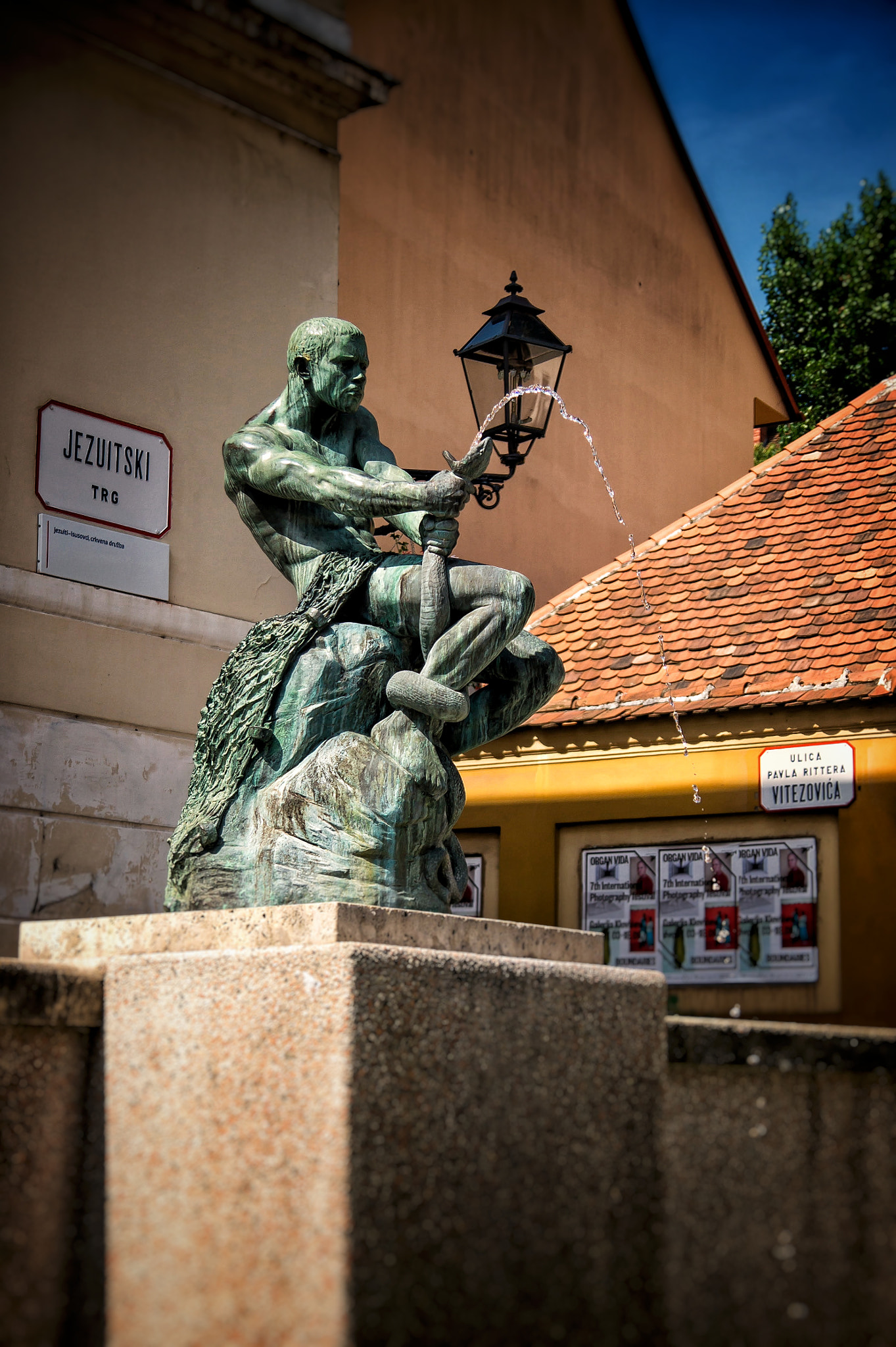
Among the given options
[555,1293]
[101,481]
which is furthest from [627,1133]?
[101,481]

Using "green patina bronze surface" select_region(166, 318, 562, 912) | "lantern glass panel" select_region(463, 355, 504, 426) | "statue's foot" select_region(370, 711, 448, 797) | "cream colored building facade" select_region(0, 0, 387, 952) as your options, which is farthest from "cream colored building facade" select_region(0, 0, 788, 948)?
"statue's foot" select_region(370, 711, 448, 797)

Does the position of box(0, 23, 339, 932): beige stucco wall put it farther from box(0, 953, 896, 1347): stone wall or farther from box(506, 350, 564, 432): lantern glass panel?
box(0, 953, 896, 1347): stone wall

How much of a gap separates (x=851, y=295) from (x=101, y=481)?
15234 mm

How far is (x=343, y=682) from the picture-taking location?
3807 mm

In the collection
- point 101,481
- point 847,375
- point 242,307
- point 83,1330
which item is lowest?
point 83,1330

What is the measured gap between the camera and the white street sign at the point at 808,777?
8648 mm

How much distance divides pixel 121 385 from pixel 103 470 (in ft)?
1.39

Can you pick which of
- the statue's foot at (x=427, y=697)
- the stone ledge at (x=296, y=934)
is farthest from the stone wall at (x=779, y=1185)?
the statue's foot at (x=427, y=697)

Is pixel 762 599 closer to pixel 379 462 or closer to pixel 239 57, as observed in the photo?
pixel 239 57

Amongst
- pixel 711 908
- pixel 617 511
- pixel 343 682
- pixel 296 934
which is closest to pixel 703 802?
pixel 711 908

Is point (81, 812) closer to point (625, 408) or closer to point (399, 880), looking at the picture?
point (399, 880)

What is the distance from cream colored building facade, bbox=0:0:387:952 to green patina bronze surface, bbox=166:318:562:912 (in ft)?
9.94

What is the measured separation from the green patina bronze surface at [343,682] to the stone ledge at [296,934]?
227 mm

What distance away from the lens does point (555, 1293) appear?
3.16 meters
